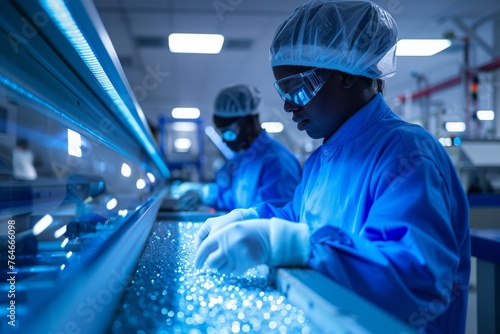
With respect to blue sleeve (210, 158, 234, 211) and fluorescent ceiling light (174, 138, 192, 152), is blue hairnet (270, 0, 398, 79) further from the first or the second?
fluorescent ceiling light (174, 138, 192, 152)

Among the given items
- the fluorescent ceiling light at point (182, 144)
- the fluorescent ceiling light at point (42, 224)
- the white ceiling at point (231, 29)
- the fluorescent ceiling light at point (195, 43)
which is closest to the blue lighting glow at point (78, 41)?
the fluorescent ceiling light at point (42, 224)

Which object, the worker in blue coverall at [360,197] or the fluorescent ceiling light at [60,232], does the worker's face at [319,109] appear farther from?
the fluorescent ceiling light at [60,232]

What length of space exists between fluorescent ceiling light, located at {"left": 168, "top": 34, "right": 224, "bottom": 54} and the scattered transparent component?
4982 mm

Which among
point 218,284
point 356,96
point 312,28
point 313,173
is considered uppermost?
point 312,28

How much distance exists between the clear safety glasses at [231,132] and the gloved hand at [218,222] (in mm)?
1505

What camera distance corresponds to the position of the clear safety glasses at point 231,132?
9.19ft

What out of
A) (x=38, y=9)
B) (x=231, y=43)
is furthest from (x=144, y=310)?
(x=231, y=43)

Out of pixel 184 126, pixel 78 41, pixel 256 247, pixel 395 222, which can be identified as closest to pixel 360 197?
pixel 395 222

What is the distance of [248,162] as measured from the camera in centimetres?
265

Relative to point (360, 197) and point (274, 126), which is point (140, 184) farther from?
point (274, 126)

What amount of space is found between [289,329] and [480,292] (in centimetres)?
203

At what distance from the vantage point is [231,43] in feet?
19.3

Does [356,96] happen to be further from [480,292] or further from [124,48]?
[124,48]

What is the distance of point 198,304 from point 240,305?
0.07 m
